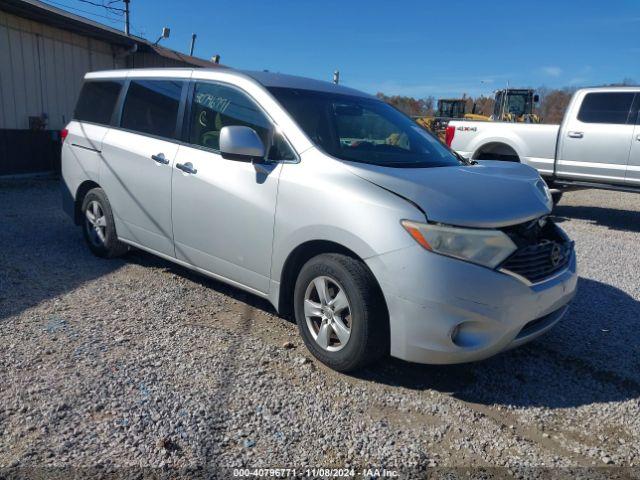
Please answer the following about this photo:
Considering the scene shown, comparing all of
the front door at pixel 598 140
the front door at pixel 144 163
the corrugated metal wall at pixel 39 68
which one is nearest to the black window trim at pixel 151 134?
the front door at pixel 144 163

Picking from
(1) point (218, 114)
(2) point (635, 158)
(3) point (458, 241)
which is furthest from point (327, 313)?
(2) point (635, 158)

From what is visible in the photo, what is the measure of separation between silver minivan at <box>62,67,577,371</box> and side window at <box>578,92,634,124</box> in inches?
218

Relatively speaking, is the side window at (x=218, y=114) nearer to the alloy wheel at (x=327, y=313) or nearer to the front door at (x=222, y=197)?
the front door at (x=222, y=197)

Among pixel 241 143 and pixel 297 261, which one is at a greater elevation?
pixel 241 143

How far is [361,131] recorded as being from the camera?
4.07m

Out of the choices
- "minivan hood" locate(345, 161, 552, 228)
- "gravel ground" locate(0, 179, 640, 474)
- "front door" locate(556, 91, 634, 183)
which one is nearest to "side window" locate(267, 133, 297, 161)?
"minivan hood" locate(345, 161, 552, 228)

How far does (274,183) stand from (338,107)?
1.02m

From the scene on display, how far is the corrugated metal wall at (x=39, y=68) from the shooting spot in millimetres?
10719

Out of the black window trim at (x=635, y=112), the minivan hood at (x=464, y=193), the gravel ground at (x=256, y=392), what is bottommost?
the gravel ground at (x=256, y=392)

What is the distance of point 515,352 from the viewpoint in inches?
147

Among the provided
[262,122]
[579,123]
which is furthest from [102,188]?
[579,123]

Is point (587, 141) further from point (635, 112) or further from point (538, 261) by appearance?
point (538, 261)

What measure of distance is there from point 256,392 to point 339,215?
44.8 inches

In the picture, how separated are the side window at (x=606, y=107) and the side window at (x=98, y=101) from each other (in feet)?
24.4
